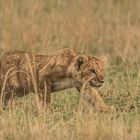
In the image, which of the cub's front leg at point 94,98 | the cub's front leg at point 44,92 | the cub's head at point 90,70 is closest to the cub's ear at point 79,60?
the cub's head at point 90,70

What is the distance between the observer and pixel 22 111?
9.83 meters

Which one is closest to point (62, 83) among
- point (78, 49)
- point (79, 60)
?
point (79, 60)

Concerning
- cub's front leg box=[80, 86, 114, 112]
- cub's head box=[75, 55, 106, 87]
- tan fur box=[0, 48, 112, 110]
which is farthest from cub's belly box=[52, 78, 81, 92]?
cub's front leg box=[80, 86, 114, 112]

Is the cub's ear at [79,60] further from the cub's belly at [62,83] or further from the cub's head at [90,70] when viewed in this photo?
the cub's belly at [62,83]

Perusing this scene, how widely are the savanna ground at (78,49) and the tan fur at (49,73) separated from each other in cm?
23

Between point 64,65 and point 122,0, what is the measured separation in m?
9.10

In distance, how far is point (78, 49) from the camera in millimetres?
14844

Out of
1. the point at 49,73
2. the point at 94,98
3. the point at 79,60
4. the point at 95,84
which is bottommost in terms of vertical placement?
the point at 94,98

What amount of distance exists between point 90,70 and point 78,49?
4.58 meters

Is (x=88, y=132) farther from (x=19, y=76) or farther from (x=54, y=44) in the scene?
(x=54, y=44)

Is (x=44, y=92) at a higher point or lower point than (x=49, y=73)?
lower

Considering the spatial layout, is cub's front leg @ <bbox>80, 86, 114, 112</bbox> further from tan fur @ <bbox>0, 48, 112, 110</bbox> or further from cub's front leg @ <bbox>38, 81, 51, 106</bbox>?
cub's front leg @ <bbox>38, 81, 51, 106</bbox>

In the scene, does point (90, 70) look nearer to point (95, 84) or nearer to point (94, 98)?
point (95, 84)

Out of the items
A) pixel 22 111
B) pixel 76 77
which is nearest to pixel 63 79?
pixel 76 77
